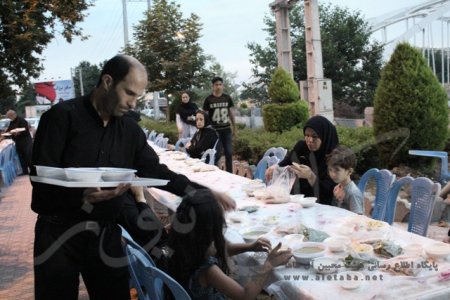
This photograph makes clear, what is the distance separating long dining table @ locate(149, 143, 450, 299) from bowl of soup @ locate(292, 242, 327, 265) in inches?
1.2

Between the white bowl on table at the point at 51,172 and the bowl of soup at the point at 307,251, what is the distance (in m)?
1.10

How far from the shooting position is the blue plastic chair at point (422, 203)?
2.85 meters

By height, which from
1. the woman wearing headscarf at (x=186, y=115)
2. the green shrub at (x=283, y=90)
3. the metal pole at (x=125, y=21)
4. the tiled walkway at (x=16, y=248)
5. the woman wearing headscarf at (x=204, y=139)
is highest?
the metal pole at (x=125, y=21)

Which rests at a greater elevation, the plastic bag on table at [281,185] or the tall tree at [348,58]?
the tall tree at [348,58]

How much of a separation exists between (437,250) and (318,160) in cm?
184

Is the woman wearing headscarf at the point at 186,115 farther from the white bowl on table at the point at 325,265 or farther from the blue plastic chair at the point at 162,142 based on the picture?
the white bowl on table at the point at 325,265

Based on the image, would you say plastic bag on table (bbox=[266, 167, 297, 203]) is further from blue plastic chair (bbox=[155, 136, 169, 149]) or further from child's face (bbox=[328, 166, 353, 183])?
blue plastic chair (bbox=[155, 136, 169, 149])

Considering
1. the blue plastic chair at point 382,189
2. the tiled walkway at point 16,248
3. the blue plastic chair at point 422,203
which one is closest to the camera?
the blue plastic chair at point 422,203

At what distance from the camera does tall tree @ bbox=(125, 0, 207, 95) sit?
15.9 m

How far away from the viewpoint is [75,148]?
5.96 feet

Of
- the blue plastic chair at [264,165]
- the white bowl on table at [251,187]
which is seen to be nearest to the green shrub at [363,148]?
the blue plastic chair at [264,165]

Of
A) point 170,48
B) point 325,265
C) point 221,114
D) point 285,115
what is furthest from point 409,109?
point 170,48

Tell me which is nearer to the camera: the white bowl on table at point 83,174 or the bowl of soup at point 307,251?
the white bowl on table at point 83,174

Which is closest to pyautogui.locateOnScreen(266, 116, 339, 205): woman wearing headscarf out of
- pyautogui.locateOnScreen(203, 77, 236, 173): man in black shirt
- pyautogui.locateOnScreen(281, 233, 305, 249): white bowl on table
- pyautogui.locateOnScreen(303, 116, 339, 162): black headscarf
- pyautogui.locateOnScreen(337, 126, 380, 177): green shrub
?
pyautogui.locateOnScreen(303, 116, 339, 162): black headscarf
